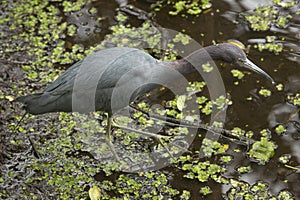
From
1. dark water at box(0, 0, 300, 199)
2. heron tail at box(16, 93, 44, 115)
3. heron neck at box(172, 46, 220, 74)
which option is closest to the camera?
heron neck at box(172, 46, 220, 74)

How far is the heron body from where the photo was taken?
3414 millimetres

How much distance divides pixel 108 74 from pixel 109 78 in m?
0.03

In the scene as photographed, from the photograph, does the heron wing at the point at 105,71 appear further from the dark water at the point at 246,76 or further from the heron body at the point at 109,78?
the dark water at the point at 246,76

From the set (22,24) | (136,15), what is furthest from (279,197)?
(22,24)

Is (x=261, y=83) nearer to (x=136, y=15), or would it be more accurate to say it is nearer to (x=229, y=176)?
(x=229, y=176)

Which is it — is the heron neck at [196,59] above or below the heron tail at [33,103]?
above

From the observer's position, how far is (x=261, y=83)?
13.9 feet

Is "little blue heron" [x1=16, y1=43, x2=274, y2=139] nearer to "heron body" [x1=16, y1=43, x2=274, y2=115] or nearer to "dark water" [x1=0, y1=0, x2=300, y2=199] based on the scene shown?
"heron body" [x1=16, y1=43, x2=274, y2=115]

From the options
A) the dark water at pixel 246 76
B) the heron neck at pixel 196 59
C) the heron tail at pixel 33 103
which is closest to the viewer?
the heron neck at pixel 196 59

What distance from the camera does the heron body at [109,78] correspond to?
341cm

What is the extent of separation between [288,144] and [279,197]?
473mm

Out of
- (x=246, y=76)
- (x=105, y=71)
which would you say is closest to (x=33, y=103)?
(x=105, y=71)

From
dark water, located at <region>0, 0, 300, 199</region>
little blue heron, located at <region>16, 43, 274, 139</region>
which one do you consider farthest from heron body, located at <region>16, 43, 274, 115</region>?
dark water, located at <region>0, 0, 300, 199</region>

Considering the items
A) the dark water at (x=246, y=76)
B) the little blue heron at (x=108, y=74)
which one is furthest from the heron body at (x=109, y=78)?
the dark water at (x=246, y=76)
